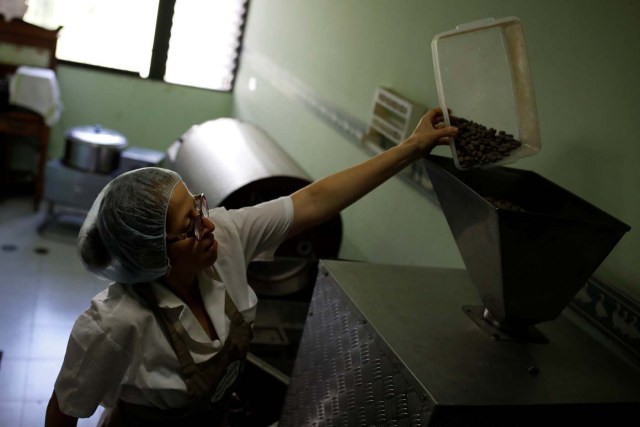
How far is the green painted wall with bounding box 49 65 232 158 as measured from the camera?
19.1 ft

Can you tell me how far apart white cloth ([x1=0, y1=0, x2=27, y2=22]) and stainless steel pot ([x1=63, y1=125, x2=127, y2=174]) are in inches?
41.9

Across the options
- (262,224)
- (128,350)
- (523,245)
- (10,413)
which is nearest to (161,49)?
(10,413)

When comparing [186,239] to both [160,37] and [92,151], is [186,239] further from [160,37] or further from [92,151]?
[160,37]

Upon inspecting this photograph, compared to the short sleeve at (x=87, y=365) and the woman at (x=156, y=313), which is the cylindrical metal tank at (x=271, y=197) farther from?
the short sleeve at (x=87, y=365)

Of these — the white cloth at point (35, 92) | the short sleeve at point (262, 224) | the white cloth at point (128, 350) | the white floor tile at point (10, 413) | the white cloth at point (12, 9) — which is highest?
the white cloth at point (12, 9)

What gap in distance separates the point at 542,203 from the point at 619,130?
0.32 meters

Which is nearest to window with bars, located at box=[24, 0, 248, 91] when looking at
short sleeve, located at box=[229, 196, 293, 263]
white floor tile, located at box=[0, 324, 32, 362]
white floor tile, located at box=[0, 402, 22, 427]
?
white floor tile, located at box=[0, 324, 32, 362]

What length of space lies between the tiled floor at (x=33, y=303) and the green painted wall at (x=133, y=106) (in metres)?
0.98

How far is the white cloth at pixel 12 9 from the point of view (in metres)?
5.05

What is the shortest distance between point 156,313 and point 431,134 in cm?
95

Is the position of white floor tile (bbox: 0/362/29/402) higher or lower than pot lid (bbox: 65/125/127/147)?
lower

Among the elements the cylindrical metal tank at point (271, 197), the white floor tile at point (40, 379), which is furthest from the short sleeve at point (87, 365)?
the white floor tile at point (40, 379)

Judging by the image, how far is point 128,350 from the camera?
1.64m

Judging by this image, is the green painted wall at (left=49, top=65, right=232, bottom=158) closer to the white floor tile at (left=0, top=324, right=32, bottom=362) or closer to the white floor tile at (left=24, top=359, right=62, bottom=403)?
the white floor tile at (left=0, top=324, right=32, bottom=362)
